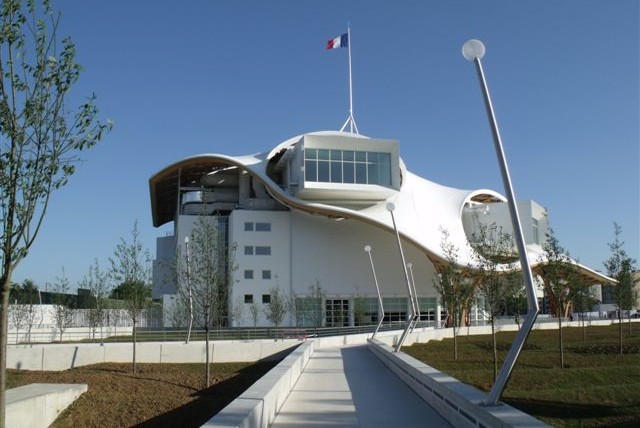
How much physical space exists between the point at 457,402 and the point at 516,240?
2567 millimetres

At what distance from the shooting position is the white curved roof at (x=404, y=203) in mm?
56438

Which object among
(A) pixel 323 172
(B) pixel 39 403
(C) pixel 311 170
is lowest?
(B) pixel 39 403

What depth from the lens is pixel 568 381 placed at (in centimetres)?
1614

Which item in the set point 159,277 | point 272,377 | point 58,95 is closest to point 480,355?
point 272,377

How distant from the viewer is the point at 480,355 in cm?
2527

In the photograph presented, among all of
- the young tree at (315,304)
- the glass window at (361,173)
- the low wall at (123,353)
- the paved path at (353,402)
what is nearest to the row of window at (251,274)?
the young tree at (315,304)

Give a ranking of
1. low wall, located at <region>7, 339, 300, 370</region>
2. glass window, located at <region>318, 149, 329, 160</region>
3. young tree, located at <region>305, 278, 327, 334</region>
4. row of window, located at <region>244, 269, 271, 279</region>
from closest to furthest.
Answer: low wall, located at <region>7, 339, 300, 370</region>
glass window, located at <region>318, 149, 329, 160</region>
young tree, located at <region>305, 278, 327, 334</region>
row of window, located at <region>244, 269, 271, 279</region>

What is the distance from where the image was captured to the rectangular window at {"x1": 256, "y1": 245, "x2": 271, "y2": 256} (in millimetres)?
58531

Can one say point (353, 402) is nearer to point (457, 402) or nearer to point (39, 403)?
point (457, 402)

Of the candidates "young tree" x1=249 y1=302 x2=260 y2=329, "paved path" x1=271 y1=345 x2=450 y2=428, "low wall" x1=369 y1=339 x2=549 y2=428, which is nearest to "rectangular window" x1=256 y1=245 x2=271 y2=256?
"young tree" x1=249 y1=302 x2=260 y2=329

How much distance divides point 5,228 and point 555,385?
43.9ft

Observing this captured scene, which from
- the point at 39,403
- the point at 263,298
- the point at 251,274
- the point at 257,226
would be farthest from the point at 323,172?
the point at 39,403

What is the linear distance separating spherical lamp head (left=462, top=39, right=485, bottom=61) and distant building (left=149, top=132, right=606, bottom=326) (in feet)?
147

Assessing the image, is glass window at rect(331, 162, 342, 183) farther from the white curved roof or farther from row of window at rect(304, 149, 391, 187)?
the white curved roof
